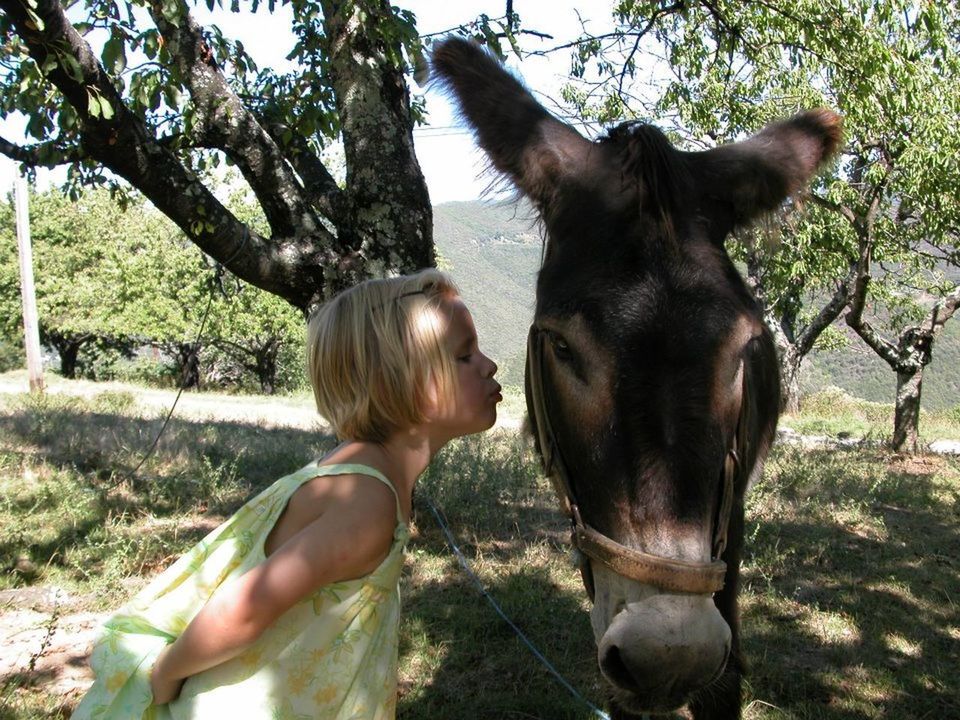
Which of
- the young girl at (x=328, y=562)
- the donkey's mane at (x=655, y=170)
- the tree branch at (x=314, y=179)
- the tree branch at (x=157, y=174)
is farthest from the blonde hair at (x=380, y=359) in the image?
the tree branch at (x=314, y=179)

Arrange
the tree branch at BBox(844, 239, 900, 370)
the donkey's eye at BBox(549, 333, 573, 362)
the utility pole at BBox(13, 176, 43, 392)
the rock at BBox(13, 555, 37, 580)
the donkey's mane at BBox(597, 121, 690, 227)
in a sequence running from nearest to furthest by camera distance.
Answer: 1. the donkey's eye at BBox(549, 333, 573, 362)
2. the donkey's mane at BBox(597, 121, 690, 227)
3. the rock at BBox(13, 555, 37, 580)
4. the tree branch at BBox(844, 239, 900, 370)
5. the utility pole at BBox(13, 176, 43, 392)

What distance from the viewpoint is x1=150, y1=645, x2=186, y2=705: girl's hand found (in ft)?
4.99

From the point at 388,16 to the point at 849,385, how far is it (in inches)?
2203

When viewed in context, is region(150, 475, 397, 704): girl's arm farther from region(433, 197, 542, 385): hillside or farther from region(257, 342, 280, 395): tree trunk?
region(257, 342, 280, 395): tree trunk

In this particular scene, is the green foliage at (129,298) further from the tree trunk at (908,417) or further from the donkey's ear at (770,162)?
the donkey's ear at (770,162)

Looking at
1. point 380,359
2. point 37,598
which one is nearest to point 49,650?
point 37,598

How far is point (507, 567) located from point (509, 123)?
3.05 metres

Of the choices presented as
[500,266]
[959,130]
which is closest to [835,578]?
[959,130]

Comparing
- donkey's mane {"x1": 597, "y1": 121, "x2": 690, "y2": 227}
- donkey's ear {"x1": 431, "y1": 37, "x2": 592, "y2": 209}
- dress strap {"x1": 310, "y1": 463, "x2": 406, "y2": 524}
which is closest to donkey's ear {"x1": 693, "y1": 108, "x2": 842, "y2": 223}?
donkey's mane {"x1": 597, "y1": 121, "x2": 690, "y2": 227}

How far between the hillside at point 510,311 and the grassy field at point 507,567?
1.46 metres

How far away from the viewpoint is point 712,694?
262 centimetres

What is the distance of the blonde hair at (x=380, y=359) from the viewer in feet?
5.75

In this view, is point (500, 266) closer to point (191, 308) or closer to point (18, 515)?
point (191, 308)

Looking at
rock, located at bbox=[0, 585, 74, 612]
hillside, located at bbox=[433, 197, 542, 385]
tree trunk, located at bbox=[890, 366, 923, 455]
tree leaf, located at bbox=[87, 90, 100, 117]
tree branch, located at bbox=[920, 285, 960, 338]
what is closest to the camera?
tree leaf, located at bbox=[87, 90, 100, 117]
